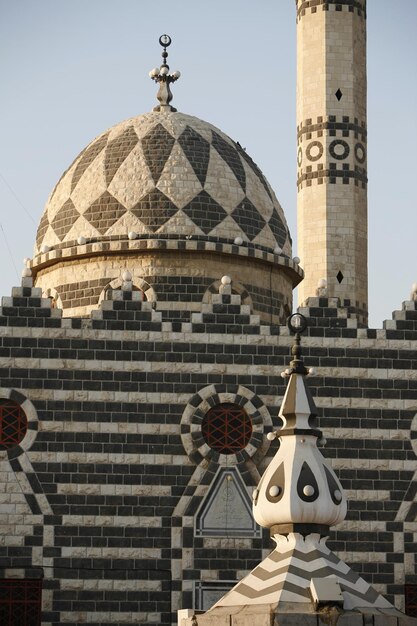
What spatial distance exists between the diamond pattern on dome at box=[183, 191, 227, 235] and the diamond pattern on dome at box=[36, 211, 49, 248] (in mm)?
3148

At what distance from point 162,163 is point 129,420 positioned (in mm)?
6562

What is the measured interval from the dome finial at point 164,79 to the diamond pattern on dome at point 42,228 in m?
3.32

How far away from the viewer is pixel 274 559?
18.9 meters

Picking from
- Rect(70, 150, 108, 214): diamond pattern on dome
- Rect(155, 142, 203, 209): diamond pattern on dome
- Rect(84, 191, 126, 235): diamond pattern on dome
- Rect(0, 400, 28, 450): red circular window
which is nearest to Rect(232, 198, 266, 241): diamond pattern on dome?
Rect(155, 142, 203, 209): diamond pattern on dome

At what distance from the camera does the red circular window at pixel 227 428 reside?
93.6 ft

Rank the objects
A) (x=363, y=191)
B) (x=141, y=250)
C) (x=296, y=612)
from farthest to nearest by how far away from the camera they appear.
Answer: (x=363, y=191), (x=141, y=250), (x=296, y=612)

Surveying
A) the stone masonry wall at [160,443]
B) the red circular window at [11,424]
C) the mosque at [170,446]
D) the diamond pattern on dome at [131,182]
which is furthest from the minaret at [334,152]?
the red circular window at [11,424]

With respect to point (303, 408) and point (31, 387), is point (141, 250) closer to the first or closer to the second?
point (31, 387)

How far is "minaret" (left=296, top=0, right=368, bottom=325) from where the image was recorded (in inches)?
1522

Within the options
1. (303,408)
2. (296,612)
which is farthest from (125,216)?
(296,612)

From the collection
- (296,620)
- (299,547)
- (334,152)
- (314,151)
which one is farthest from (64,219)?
(296,620)

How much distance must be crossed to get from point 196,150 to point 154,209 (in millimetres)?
1766

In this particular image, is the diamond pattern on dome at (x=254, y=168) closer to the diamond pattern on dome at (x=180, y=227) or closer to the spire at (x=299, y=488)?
the diamond pattern on dome at (x=180, y=227)

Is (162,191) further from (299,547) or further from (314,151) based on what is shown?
(299,547)
